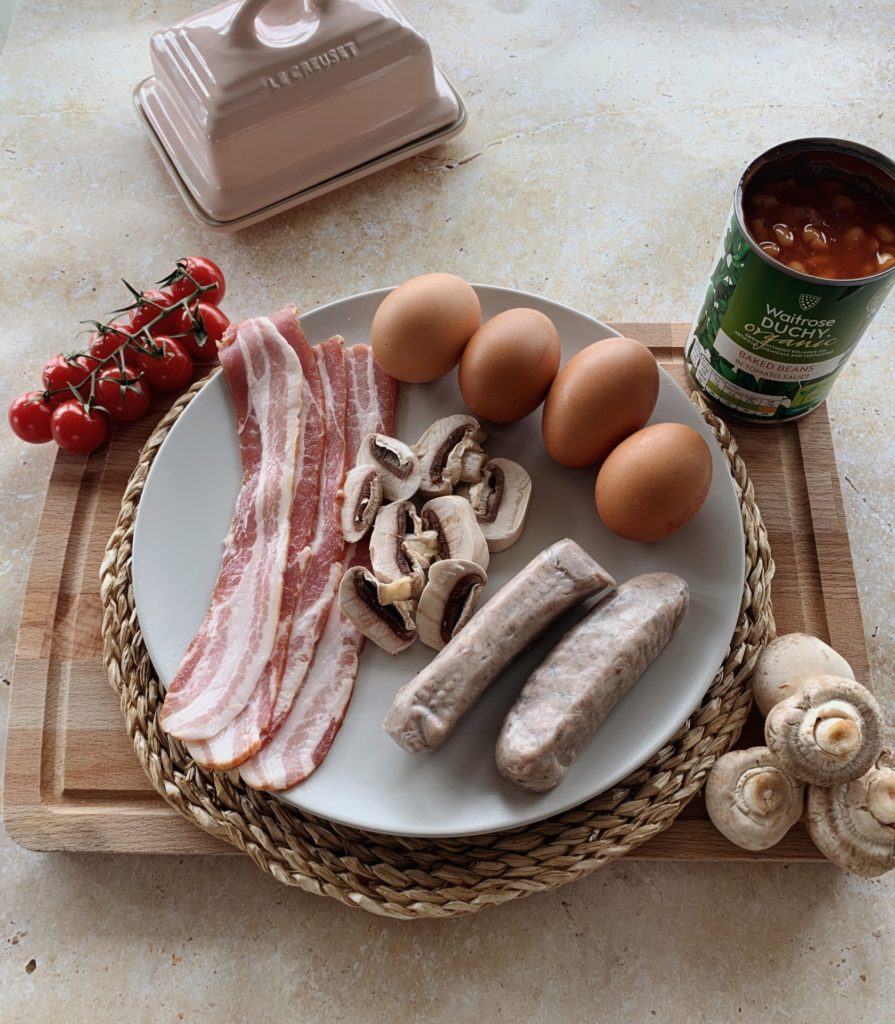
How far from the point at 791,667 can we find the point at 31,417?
153 cm

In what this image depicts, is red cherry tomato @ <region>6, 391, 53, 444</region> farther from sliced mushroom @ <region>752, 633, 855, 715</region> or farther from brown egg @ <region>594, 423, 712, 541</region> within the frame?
sliced mushroom @ <region>752, 633, 855, 715</region>

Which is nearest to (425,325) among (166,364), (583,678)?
(166,364)

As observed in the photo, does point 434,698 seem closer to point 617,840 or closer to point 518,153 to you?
point 617,840

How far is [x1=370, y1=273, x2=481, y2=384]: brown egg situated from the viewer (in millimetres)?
1665

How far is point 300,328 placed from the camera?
1.84m

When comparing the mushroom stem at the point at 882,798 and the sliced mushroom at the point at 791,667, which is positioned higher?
the sliced mushroom at the point at 791,667

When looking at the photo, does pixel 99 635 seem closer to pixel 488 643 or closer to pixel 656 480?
pixel 488 643

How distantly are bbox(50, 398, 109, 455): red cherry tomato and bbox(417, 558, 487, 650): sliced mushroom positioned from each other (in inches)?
31.4

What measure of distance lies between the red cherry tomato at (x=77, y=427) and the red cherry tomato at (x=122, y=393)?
32 mm

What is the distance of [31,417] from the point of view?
1.89 meters

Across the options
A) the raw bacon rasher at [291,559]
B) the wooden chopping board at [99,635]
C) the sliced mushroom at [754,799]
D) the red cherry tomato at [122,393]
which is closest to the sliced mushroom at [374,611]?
the raw bacon rasher at [291,559]

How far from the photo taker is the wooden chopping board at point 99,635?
1574 mm

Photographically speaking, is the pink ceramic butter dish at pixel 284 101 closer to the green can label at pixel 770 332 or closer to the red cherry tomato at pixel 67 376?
the red cherry tomato at pixel 67 376

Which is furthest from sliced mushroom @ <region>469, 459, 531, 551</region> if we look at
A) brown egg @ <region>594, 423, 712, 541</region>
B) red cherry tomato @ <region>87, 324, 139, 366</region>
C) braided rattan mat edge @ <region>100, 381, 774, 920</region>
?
→ red cherry tomato @ <region>87, 324, 139, 366</region>
